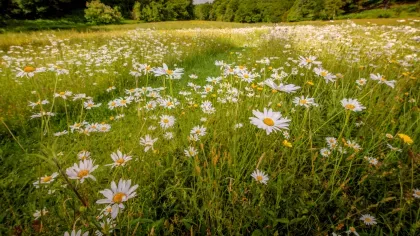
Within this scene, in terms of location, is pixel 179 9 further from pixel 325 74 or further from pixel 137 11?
pixel 325 74

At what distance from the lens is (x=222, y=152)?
1.71 m

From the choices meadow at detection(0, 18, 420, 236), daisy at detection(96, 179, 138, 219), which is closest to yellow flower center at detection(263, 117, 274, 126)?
meadow at detection(0, 18, 420, 236)

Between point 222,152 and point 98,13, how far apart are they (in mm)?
34278

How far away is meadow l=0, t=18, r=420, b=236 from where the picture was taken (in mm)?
1093

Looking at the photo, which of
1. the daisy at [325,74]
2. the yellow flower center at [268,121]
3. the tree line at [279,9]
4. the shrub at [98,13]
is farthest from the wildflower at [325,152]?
the shrub at [98,13]

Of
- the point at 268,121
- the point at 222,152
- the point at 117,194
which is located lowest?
the point at 222,152

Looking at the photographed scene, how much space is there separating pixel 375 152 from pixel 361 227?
0.83 m

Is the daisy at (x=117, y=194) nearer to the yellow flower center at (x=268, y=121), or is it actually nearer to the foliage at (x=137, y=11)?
the yellow flower center at (x=268, y=121)

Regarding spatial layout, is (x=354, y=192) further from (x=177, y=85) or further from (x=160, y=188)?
(x=177, y=85)

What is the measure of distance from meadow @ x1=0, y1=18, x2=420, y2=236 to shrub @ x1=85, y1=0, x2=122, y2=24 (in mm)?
29405

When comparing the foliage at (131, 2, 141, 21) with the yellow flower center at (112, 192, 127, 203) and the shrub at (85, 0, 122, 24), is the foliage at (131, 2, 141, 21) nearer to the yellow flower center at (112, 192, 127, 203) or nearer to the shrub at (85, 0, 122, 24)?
the shrub at (85, 0, 122, 24)

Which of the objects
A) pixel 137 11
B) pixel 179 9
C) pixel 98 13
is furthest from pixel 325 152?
pixel 179 9

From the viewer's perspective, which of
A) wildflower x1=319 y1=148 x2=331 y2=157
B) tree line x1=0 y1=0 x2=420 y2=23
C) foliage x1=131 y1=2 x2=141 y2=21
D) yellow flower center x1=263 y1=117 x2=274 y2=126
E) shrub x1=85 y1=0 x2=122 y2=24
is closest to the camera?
yellow flower center x1=263 y1=117 x2=274 y2=126

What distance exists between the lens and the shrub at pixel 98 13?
28.3 meters
